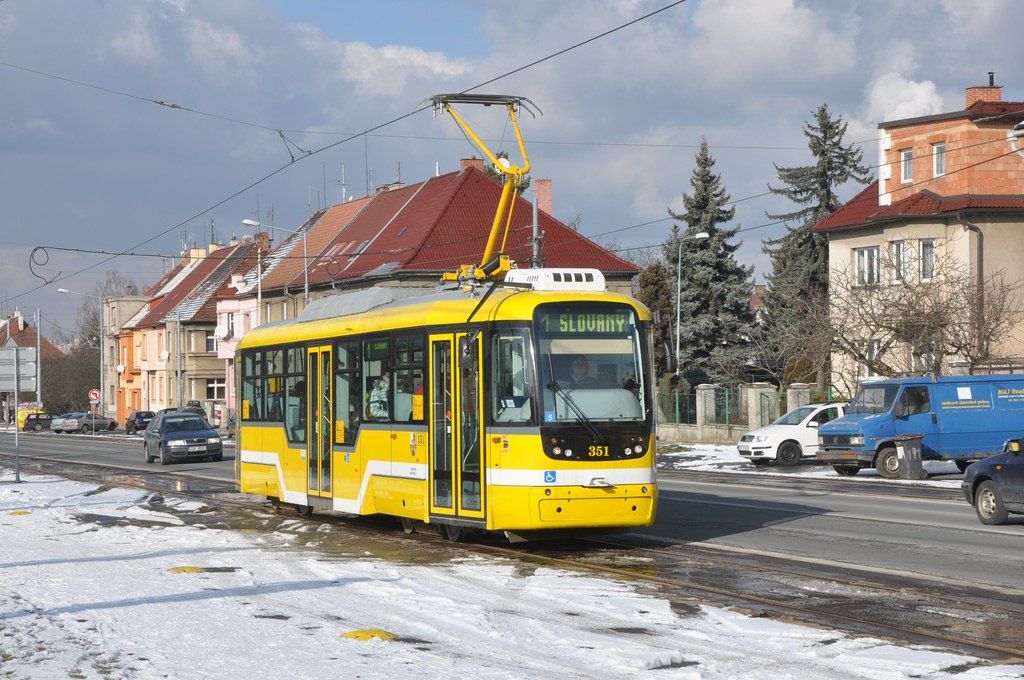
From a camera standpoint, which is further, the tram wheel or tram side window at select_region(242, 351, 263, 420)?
tram side window at select_region(242, 351, 263, 420)

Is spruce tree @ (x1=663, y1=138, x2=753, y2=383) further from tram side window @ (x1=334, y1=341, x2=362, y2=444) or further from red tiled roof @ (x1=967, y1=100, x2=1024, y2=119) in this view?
tram side window @ (x1=334, y1=341, x2=362, y2=444)

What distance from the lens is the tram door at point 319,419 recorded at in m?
19.3

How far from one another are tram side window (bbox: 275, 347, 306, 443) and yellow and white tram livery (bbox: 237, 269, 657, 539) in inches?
93.0

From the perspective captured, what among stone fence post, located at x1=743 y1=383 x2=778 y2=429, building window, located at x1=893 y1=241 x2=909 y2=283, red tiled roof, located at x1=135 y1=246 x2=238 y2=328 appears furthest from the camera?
red tiled roof, located at x1=135 y1=246 x2=238 y2=328

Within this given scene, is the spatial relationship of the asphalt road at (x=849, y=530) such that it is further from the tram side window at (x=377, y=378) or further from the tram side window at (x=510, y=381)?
the tram side window at (x=377, y=378)

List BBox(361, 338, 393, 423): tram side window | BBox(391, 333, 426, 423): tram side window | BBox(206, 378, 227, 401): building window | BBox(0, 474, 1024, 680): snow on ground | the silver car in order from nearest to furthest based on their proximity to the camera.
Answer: BBox(0, 474, 1024, 680): snow on ground, BBox(391, 333, 426, 423): tram side window, BBox(361, 338, 393, 423): tram side window, the silver car, BBox(206, 378, 227, 401): building window

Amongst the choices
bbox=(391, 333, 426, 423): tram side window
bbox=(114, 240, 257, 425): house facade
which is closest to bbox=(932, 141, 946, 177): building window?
bbox=(391, 333, 426, 423): tram side window

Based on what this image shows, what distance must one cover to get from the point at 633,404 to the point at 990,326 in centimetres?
2682

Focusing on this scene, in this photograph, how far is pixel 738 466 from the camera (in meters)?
36.0

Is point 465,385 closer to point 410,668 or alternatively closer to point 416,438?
point 416,438

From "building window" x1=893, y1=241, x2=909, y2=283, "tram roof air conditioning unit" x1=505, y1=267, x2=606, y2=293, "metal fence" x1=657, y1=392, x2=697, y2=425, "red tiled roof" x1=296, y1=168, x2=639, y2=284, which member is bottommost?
"metal fence" x1=657, y1=392, x2=697, y2=425

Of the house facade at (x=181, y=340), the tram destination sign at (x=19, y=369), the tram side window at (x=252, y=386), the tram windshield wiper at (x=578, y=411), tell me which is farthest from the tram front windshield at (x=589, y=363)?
the house facade at (x=181, y=340)

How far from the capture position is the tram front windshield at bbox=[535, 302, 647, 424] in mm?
14938

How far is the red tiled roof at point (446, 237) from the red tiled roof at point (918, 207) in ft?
54.8
